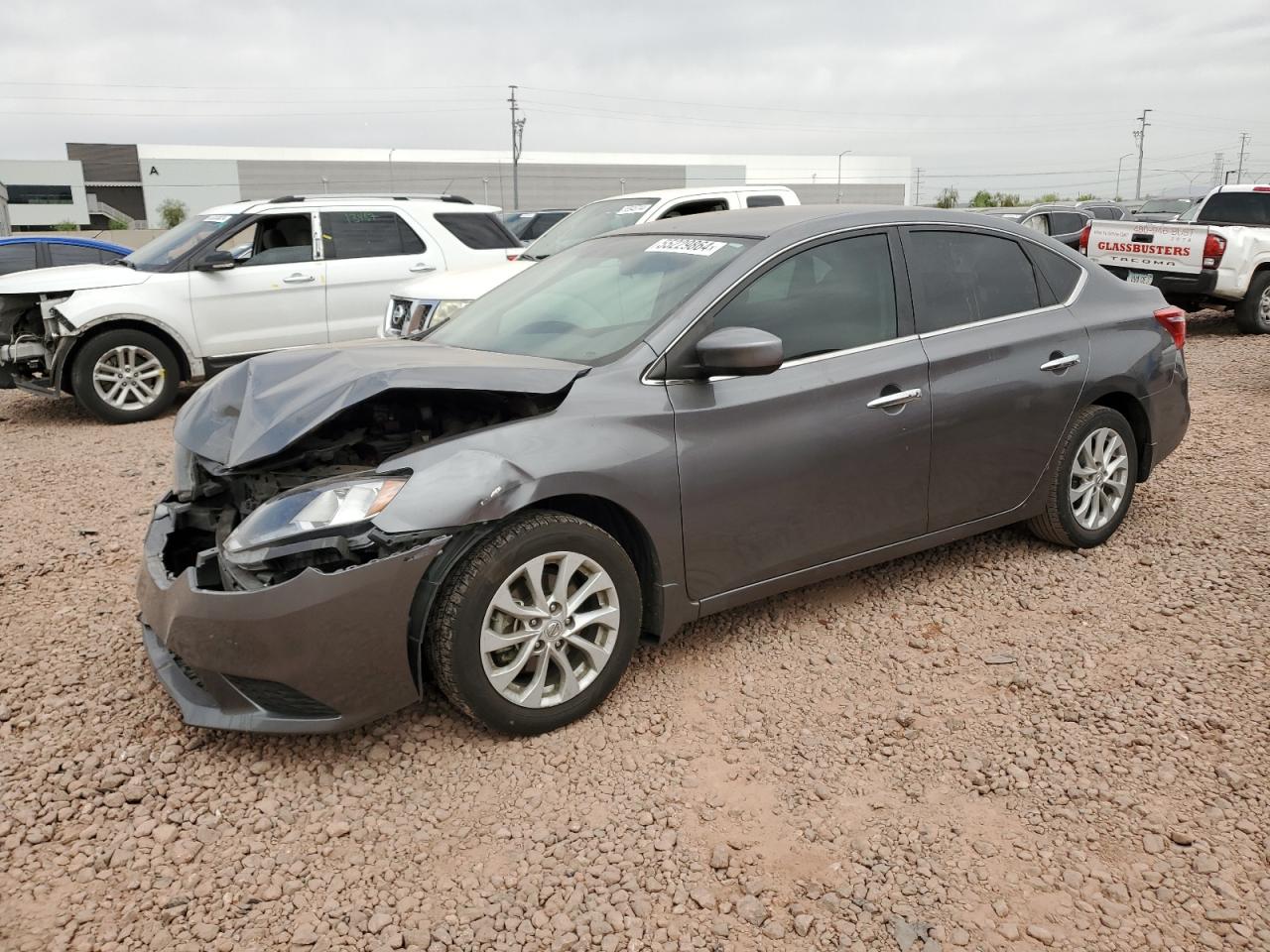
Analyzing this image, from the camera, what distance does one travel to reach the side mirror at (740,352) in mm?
3461

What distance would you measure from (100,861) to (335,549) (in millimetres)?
1059

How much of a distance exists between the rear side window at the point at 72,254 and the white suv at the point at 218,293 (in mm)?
2926

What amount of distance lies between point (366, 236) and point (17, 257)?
4864 mm

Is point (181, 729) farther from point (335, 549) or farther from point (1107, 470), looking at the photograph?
point (1107, 470)

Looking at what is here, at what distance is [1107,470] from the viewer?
4953 mm

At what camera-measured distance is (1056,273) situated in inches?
190

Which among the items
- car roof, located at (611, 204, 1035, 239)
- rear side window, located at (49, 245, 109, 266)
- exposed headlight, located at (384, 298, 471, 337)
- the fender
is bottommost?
the fender

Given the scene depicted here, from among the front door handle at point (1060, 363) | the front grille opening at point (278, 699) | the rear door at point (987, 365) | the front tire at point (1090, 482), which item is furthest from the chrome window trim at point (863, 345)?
the front grille opening at point (278, 699)

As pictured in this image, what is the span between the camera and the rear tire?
11891 mm

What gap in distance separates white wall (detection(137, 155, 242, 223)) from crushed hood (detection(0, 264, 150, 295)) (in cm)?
7190

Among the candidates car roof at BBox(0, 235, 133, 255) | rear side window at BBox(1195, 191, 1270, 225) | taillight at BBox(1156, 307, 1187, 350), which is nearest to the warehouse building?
rear side window at BBox(1195, 191, 1270, 225)

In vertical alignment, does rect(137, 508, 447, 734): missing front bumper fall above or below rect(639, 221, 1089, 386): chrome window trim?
below

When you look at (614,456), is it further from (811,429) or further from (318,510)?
(318,510)

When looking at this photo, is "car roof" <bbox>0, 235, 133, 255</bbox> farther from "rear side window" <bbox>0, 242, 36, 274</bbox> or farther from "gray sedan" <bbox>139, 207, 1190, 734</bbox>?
"gray sedan" <bbox>139, 207, 1190, 734</bbox>
